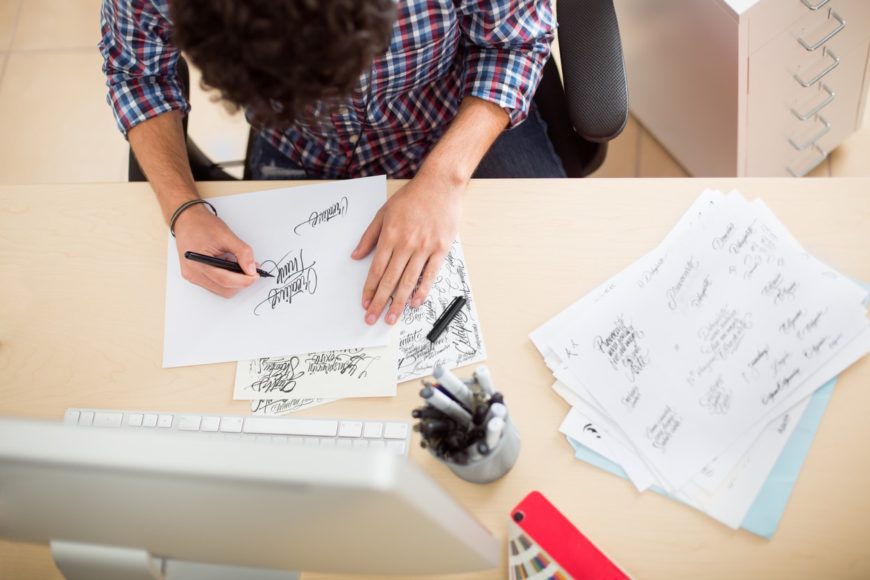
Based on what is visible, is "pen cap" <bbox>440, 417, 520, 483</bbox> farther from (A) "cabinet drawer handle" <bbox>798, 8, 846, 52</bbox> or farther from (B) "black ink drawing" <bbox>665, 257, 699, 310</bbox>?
(A) "cabinet drawer handle" <bbox>798, 8, 846, 52</bbox>

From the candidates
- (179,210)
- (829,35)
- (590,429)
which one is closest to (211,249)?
(179,210)

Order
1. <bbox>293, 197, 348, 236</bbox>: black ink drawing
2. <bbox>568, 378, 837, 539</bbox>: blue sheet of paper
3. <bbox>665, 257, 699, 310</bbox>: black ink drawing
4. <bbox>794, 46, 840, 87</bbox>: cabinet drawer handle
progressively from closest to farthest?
<bbox>568, 378, 837, 539</bbox>: blue sheet of paper < <bbox>665, 257, 699, 310</bbox>: black ink drawing < <bbox>293, 197, 348, 236</bbox>: black ink drawing < <bbox>794, 46, 840, 87</bbox>: cabinet drawer handle

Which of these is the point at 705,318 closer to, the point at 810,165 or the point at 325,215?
the point at 325,215

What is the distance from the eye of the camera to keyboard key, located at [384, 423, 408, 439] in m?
0.77

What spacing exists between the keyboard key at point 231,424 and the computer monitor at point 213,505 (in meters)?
0.25

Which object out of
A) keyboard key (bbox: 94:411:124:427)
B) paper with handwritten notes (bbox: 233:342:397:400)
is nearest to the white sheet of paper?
paper with handwritten notes (bbox: 233:342:397:400)

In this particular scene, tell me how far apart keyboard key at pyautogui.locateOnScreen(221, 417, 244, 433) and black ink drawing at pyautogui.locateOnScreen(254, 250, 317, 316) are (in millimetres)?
140

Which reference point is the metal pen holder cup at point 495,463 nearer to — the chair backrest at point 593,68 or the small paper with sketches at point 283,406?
the small paper with sketches at point 283,406

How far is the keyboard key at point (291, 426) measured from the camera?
78cm

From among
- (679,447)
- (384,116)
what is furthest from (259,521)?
(384,116)

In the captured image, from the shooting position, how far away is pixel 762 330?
763 mm

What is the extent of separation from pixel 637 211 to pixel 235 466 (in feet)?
2.07

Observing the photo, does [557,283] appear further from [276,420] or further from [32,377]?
[32,377]

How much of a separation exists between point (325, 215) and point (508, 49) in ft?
1.17
